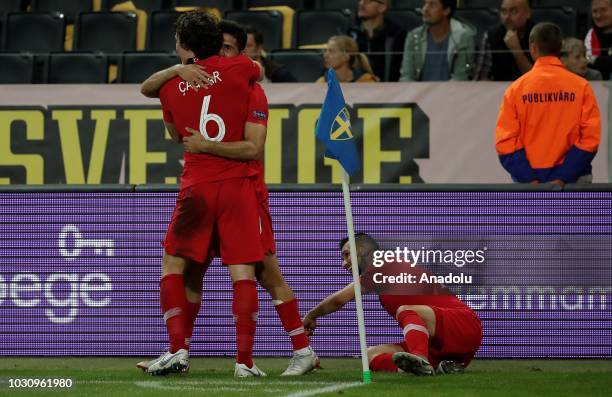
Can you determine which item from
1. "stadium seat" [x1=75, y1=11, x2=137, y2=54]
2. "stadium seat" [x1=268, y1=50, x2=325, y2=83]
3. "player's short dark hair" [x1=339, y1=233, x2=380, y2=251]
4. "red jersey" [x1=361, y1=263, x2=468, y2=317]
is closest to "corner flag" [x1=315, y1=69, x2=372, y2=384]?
"red jersey" [x1=361, y1=263, x2=468, y2=317]

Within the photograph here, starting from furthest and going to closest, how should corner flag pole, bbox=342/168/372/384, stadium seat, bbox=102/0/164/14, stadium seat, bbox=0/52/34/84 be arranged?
stadium seat, bbox=102/0/164/14, stadium seat, bbox=0/52/34/84, corner flag pole, bbox=342/168/372/384

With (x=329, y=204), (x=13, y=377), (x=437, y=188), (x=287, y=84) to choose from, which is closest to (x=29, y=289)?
(x=13, y=377)

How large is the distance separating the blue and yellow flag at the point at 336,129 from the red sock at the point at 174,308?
1.08m

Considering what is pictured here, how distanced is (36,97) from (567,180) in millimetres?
4713

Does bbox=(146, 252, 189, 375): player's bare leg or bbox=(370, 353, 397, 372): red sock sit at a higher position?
bbox=(146, 252, 189, 375): player's bare leg

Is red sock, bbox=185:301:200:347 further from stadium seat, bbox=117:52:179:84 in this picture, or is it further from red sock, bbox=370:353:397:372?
stadium seat, bbox=117:52:179:84

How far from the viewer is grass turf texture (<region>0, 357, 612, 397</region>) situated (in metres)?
6.01

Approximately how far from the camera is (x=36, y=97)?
10688mm

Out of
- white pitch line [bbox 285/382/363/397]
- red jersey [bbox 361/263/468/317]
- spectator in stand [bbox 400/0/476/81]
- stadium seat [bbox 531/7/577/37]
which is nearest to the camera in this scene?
white pitch line [bbox 285/382/363/397]

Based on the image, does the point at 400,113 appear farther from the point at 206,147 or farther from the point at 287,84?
the point at 206,147

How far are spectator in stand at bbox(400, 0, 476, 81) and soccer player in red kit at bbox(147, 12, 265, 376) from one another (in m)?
4.12

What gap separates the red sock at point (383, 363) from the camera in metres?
7.36

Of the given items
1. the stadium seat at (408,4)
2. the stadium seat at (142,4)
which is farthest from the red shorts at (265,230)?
the stadium seat at (142,4)

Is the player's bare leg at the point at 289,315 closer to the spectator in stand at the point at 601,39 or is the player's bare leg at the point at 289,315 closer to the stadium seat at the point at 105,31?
the spectator in stand at the point at 601,39
